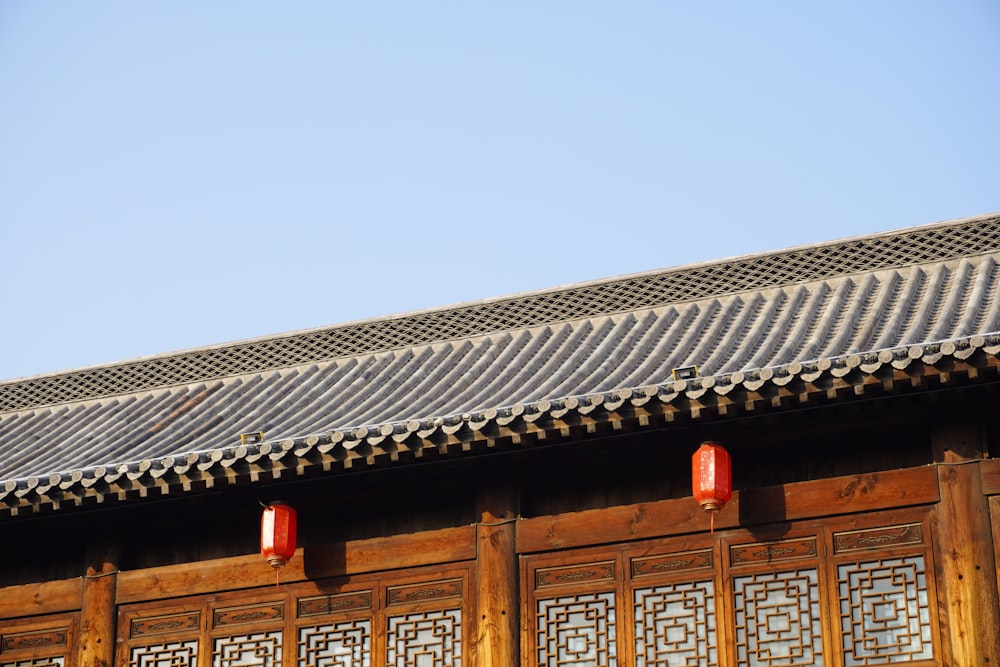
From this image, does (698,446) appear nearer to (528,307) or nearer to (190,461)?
(190,461)

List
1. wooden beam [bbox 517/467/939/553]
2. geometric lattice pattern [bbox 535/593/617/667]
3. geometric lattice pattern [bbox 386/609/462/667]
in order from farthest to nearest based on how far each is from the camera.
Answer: geometric lattice pattern [bbox 386/609/462/667], geometric lattice pattern [bbox 535/593/617/667], wooden beam [bbox 517/467/939/553]

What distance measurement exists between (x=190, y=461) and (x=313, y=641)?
1.49m

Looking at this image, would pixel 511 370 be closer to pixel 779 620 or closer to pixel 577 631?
pixel 577 631

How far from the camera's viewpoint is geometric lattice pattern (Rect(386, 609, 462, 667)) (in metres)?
10.6

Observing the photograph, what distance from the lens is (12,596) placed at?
38.9 ft

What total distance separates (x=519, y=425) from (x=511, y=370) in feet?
11.5

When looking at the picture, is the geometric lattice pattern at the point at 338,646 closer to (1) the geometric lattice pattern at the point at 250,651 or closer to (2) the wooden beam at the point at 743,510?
(1) the geometric lattice pattern at the point at 250,651

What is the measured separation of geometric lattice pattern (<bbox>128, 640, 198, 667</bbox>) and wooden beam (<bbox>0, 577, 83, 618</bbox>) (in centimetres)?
64

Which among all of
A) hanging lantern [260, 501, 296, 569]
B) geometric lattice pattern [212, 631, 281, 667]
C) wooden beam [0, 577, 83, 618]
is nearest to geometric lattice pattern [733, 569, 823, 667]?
hanging lantern [260, 501, 296, 569]

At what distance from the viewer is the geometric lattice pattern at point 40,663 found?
11.6 metres

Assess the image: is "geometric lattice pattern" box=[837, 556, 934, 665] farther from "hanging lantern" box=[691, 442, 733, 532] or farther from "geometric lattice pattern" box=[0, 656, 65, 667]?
"geometric lattice pattern" box=[0, 656, 65, 667]

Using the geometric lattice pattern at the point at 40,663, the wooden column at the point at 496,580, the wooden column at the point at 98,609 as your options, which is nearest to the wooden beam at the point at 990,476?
the wooden column at the point at 496,580

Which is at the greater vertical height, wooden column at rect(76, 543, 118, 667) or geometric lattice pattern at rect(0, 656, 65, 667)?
wooden column at rect(76, 543, 118, 667)

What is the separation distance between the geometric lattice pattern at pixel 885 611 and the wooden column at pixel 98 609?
16.8 ft
